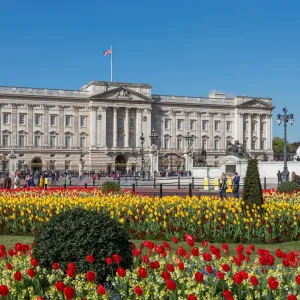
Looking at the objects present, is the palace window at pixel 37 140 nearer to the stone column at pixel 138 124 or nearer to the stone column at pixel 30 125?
the stone column at pixel 30 125

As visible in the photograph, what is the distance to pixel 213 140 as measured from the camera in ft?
310

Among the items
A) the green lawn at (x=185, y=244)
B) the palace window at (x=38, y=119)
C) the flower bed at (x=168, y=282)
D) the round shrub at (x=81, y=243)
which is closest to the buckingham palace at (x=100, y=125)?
the palace window at (x=38, y=119)

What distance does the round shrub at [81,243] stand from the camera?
761cm

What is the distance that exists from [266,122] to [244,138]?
5.75 metres

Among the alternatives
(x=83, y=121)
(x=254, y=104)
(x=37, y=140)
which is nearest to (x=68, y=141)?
(x=83, y=121)

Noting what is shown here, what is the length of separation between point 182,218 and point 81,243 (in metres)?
7.10

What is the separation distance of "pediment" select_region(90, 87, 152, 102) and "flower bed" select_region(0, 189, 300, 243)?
68061 millimetres

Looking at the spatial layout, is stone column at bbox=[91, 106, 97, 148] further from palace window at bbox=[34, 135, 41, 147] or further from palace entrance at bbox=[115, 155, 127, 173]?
palace window at bbox=[34, 135, 41, 147]

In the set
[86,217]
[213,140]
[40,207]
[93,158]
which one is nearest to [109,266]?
[86,217]

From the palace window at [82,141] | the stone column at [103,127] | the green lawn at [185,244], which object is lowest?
the green lawn at [185,244]

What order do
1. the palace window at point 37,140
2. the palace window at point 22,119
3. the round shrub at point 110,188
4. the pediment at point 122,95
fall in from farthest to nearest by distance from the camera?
the pediment at point 122,95, the palace window at point 37,140, the palace window at point 22,119, the round shrub at point 110,188

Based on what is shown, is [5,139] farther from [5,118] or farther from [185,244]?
[185,244]

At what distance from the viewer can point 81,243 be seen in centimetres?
762

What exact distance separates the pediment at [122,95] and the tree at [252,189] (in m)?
69.4
